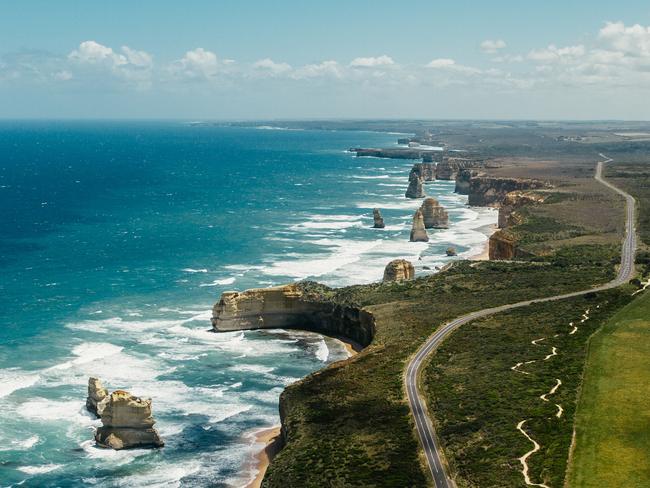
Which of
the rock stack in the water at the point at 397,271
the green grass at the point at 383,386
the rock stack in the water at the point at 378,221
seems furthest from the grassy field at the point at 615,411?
the rock stack in the water at the point at 378,221

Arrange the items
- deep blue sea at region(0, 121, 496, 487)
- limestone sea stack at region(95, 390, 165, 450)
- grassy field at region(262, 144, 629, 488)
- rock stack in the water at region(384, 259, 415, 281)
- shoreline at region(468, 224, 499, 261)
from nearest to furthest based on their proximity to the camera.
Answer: grassy field at region(262, 144, 629, 488) < deep blue sea at region(0, 121, 496, 487) < limestone sea stack at region(95, 390, 165, 450) < rock stack in the water at region(384, 259, 415, 281) < shoreline at region(468, 224, 499, 261)

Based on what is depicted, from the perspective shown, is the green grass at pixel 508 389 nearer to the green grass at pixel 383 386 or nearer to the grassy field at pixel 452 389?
the grassy field at pixel 452 389

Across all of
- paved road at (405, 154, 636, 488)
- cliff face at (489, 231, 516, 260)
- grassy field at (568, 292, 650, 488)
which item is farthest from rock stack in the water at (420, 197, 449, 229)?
grassy field at (568, 292, 650, 488)

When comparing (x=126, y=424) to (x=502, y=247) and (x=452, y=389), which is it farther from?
(x=502, y=247)

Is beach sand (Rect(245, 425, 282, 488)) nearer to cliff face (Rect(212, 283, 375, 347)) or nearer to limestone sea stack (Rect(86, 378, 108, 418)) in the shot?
limestone sea stack (Rect(86, 378, 108, 418))

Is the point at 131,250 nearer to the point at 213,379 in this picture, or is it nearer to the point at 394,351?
the point at 213,379

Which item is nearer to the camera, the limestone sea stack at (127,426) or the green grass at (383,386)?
the green grass at (383,386)
